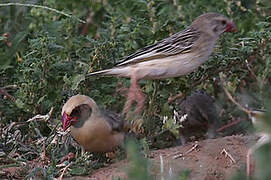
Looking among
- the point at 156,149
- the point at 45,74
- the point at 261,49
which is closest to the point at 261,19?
the point at 261,49

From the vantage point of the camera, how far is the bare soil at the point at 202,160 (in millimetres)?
4988

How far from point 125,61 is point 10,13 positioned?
226cm

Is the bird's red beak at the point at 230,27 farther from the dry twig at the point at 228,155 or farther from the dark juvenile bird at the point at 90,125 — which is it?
the dark juvenile bird at the point at 90,125

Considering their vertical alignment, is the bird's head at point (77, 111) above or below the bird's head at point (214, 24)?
below

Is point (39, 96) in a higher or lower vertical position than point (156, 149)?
higher

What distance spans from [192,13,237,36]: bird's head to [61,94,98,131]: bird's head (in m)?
1.34

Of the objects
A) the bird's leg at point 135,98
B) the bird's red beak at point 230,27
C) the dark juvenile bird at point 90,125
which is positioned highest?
the bird's red beak at point 230,27

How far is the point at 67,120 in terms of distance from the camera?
17.2 feet

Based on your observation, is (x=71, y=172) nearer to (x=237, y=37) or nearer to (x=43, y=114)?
(x=43, y=114)

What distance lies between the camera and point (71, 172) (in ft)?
16.5

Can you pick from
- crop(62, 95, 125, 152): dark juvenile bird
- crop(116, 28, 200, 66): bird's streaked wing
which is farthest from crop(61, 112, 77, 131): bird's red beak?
crop(116, 28, 200, 66): bird's streaked wing

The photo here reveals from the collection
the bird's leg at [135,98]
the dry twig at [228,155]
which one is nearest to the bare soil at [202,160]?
the dry twig at [228,155]

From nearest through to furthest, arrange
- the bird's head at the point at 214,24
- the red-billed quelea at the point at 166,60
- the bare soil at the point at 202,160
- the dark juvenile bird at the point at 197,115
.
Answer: the bare soil at the point at 202,160
the red-billed quelea at the point at 166,60
the bird's head at the point at 214,24
the dark juvenile bird at the point at 197,115

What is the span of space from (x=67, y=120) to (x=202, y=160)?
1187 mm
